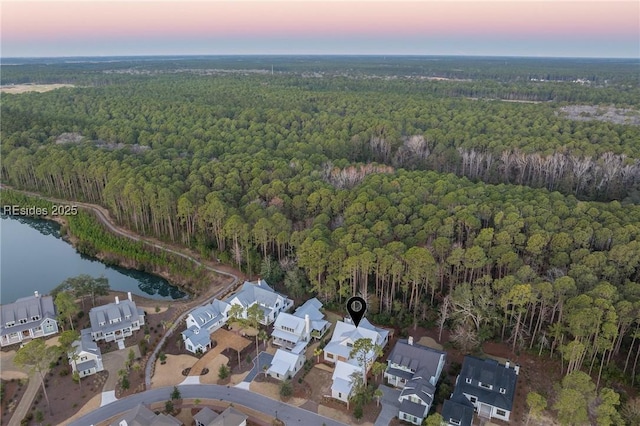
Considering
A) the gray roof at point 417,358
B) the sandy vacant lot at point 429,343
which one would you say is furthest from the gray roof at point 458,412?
the sandy vacant lot at point 429,343

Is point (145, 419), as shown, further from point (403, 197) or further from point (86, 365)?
point (403, 197)

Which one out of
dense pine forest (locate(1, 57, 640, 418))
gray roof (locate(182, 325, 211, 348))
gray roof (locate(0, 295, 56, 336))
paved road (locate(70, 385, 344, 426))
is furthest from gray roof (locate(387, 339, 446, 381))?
gray roof (locate(0, 295, 56, 336))

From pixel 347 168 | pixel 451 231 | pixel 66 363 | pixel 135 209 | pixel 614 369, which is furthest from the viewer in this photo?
pixel 347 168

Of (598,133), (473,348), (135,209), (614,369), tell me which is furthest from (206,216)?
(598,133)

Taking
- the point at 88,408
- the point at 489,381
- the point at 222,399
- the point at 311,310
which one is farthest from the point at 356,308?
the point at 88,408

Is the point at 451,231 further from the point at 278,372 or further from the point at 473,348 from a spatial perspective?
the point at 278,372

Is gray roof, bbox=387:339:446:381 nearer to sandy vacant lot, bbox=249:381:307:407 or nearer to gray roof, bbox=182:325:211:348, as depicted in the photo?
sandy vacant lot, bbox=249:381:307:407
